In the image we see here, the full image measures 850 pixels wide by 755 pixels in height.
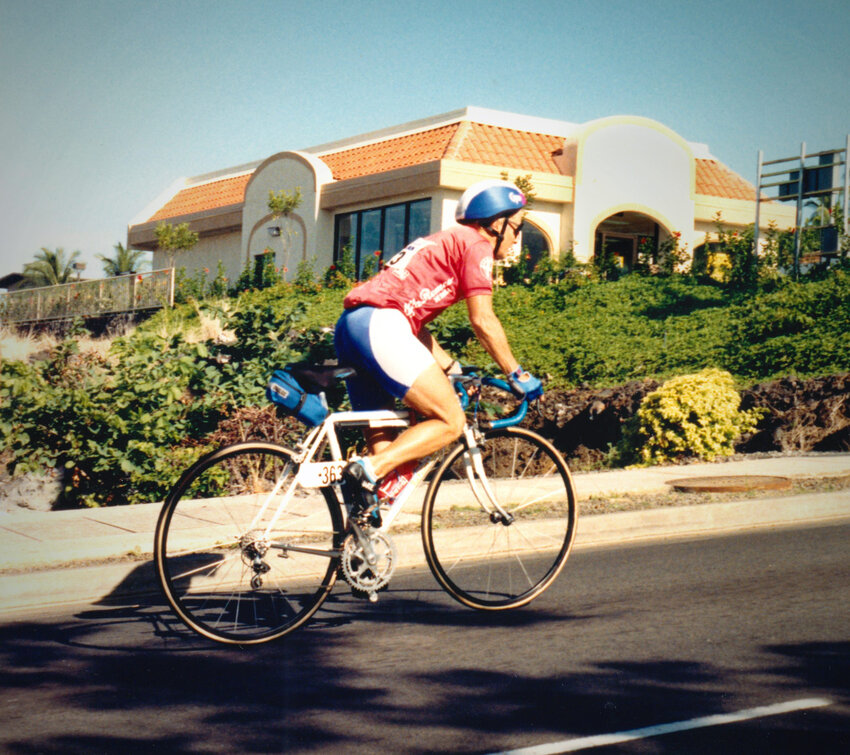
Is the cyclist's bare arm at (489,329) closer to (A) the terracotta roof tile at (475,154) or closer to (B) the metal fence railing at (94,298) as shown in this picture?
(A) the terracotta roof tile at (475,154)

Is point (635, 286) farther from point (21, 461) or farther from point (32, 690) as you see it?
point (32, 690)

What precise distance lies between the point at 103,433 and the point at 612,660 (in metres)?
6.18

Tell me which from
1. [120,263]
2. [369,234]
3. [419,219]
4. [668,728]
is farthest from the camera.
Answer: [120,263]

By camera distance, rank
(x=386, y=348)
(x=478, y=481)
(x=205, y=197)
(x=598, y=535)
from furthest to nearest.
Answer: (x=205, y=197), (x=598, y=535), (x=478, y=481), (x=386, y=348)

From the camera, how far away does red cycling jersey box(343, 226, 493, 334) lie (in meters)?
4.67

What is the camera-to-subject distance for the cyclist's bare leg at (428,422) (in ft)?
15.1

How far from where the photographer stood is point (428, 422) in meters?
4.68

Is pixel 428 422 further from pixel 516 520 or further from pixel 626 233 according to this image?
pixel 626 233

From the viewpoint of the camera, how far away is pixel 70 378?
32.8 feet

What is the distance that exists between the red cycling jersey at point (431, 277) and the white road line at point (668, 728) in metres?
2.11

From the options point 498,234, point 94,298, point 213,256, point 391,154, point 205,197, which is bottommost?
point 498,234

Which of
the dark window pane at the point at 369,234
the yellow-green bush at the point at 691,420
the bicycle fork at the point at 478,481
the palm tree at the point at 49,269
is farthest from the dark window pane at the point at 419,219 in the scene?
the palm tree at the point at 49,269

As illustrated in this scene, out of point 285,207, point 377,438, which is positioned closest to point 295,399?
point 377,438

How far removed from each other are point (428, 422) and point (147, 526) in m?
3.33
